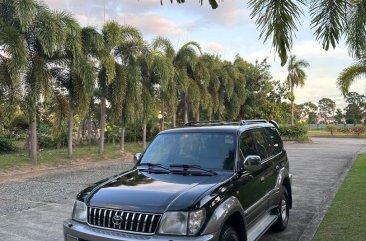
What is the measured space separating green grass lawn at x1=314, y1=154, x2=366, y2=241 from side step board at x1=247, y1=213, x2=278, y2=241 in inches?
29.6

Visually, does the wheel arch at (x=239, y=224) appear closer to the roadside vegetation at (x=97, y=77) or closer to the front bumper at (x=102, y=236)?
the front bumper at (x=102, y=236)

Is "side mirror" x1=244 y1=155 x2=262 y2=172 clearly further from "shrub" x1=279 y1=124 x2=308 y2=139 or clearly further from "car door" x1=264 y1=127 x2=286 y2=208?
"shrub" x1=279 y1=124 x2=308 y2=139

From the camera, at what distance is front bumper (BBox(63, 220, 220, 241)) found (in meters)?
3.91

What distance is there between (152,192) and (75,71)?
13.7 meters

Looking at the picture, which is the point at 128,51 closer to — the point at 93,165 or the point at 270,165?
the point at 93,165

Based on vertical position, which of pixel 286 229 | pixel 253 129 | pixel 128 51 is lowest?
pixel 286 229

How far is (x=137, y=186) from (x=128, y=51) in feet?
57.3

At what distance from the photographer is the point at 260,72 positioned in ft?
147

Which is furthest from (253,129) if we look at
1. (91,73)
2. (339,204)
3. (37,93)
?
(91,73)

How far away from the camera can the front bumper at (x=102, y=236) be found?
3.91m

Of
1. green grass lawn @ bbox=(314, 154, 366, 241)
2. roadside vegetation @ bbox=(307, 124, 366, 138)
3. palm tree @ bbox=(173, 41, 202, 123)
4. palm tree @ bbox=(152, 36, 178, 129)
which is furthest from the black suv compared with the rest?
roadside vegetation @ bbox=(307, 124, 366, 138)

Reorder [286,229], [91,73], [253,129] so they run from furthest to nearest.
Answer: [91,73], [286,229], [253,129]

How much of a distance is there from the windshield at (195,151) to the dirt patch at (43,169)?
8.85m

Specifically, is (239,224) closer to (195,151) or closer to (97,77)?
(195,151)
